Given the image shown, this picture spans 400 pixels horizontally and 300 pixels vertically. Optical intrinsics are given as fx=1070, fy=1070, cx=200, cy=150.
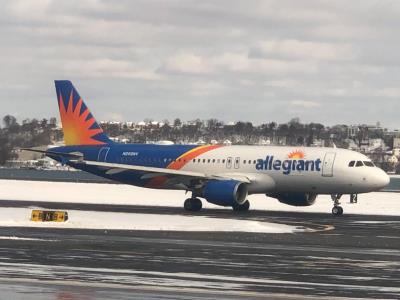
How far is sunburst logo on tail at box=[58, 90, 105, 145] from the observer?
63062 millimetres

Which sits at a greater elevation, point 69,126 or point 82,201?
point 69,126

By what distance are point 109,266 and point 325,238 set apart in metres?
12.5

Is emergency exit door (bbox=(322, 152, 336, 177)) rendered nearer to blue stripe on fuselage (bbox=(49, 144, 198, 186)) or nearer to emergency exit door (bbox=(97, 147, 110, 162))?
blue stripe on fuselage (bbox=(49, 144, 198, 186))

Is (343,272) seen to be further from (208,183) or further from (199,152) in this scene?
(199,152)

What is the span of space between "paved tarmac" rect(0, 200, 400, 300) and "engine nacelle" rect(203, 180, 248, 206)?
15307mm

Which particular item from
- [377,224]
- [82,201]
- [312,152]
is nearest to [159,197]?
[82,201]

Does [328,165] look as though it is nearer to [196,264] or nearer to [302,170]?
[302,170]

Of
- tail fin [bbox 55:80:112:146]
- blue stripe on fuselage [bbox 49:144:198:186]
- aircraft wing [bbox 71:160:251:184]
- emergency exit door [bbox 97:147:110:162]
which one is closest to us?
aircraft wing [bbox 71:160:251:184]

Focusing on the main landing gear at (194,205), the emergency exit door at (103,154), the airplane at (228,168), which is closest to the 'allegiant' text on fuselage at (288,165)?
the airplane at (228,168)

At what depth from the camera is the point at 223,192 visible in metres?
53.2

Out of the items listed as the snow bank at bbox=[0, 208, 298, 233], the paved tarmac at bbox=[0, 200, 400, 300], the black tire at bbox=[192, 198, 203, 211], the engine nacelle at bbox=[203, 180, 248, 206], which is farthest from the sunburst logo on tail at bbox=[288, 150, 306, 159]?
the paved tarmac at bbox=[0, 200, 400, 300]

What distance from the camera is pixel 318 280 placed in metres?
21.8

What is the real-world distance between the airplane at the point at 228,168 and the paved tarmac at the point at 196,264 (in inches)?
614

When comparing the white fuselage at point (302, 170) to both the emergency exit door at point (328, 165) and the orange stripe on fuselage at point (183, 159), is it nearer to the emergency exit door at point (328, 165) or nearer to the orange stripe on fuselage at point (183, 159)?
the emergency exit door at point (328, 165)
